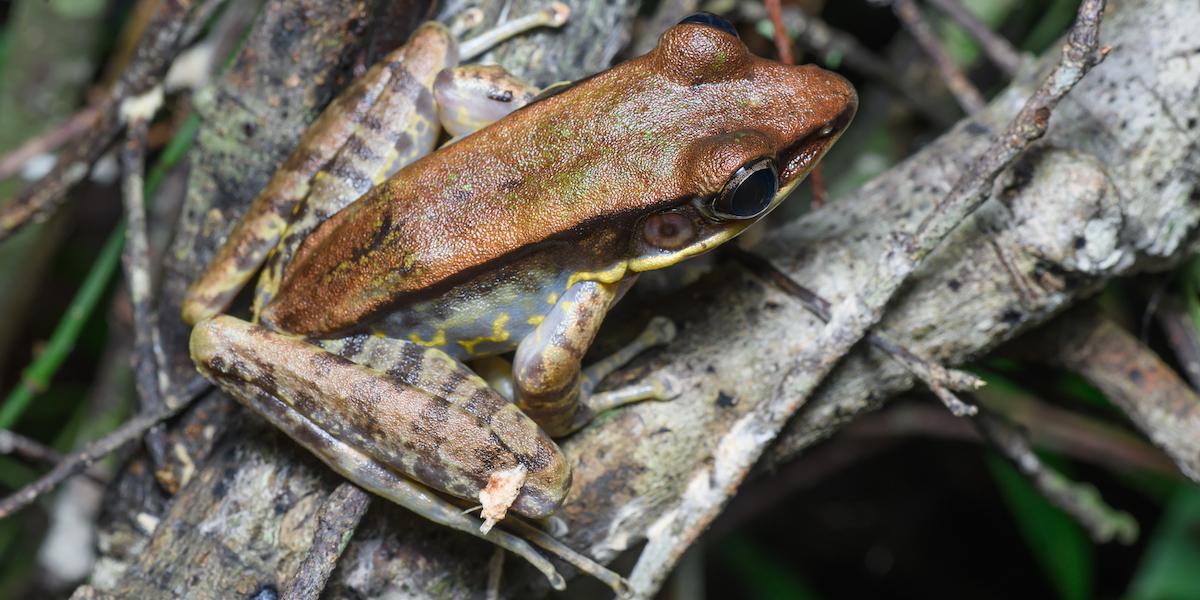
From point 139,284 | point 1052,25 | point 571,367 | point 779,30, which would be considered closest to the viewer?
point 571,367

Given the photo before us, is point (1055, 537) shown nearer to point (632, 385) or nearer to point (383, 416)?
point (632, 385)

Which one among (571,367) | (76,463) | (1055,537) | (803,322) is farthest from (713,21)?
(1055,537)

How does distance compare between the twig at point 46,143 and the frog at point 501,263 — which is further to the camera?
the twig at point 46,143

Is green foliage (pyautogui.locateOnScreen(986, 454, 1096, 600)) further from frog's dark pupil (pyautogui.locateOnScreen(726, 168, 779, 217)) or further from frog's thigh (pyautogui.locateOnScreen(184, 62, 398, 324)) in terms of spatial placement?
frog's thigh (pyautogui.locateOnScreen(184, 62, 398, 324))

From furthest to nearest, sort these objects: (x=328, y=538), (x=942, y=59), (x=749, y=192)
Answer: (x=942, y=59), (x=749, y=192), (x=328, y=538)

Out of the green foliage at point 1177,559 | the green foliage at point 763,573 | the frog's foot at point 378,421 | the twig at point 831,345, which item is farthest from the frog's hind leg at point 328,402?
the green foliage at point 1177,559

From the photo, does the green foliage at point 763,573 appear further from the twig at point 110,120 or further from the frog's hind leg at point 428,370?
the twig at point 110,120

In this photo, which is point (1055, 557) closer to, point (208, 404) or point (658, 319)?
point (658, 319)

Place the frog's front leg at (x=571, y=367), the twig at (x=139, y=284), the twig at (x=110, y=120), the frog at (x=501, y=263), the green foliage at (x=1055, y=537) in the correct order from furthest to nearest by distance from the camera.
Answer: the green foliage at (x=1055, y=537) → the twig at (x=110, y=120) → the twig at (x=139, y=284) → the frog's front leg at (x=571, y=367) → the frog at (x=501, y=263)
